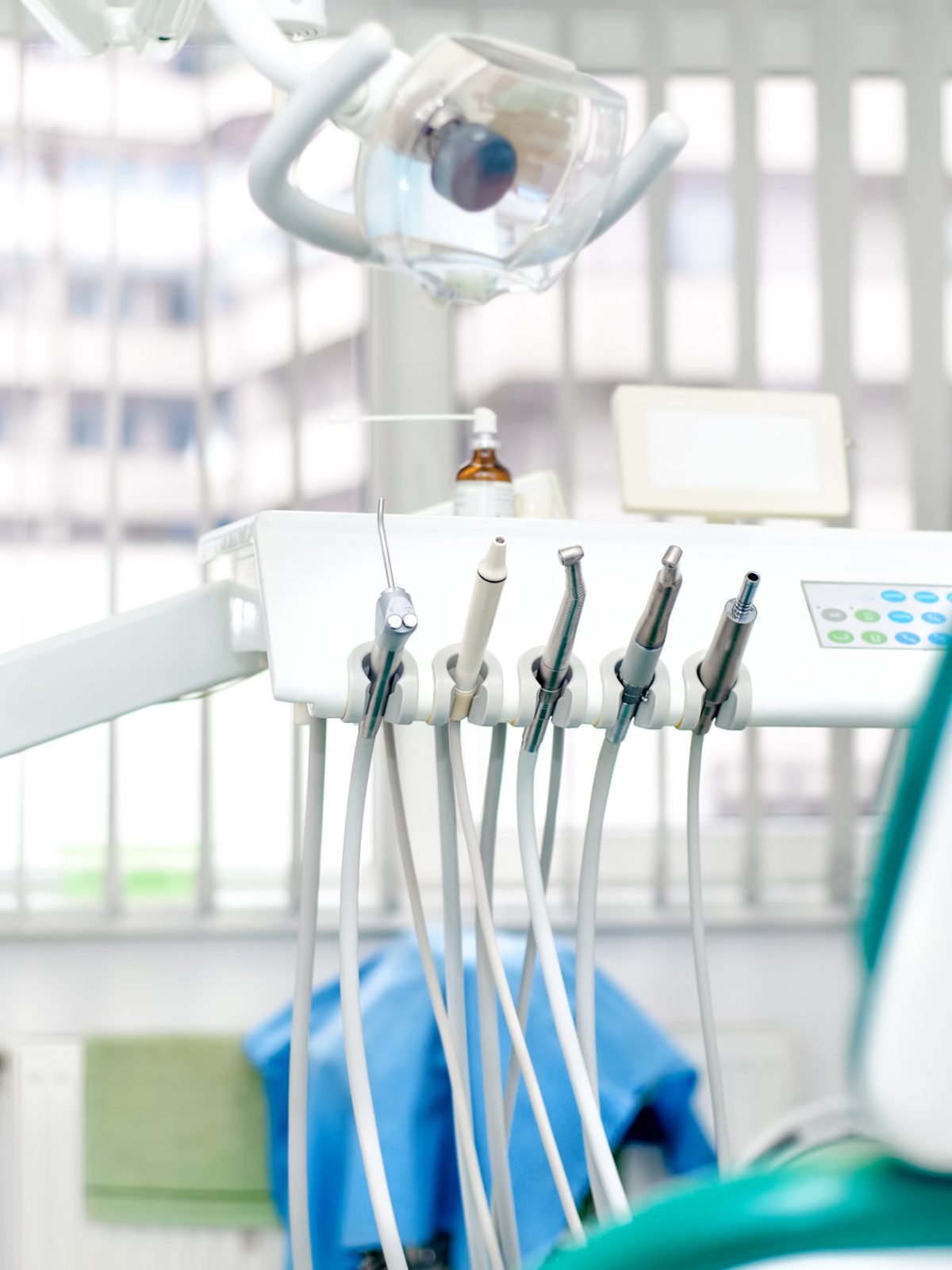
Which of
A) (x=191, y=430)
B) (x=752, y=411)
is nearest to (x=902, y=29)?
(x=752, y=411)

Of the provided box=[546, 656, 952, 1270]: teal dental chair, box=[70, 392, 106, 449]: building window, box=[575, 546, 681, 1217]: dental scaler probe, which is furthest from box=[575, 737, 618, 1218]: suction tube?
box=[70, 392, 106, 449]: building window

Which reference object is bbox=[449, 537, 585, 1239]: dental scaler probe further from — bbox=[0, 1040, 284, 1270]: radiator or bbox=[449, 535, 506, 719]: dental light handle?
bbox=[0, 1040, 284, 1270]: radiator

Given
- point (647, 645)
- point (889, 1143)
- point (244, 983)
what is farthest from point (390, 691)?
point (244, 983)

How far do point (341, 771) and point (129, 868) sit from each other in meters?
0.34

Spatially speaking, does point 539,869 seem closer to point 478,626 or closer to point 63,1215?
point 478,626

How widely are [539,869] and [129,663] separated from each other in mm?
315

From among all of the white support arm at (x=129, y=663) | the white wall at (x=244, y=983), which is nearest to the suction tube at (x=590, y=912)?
the white support arm at (x=129, y=663)

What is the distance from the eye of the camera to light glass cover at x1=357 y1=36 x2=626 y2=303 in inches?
21.0

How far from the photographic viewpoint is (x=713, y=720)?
2.64 ft

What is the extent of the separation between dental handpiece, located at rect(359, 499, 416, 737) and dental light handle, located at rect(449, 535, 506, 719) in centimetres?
4

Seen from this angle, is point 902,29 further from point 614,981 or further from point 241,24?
point 241,24

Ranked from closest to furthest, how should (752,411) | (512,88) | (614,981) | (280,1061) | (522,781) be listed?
1. (512,88)
2. (522,781)
3. (752,411)
4. (280,1061)
5. (614,981)

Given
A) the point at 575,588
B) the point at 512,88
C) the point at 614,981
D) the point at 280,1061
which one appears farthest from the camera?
the point at 614,981

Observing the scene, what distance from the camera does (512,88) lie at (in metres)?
0.54
